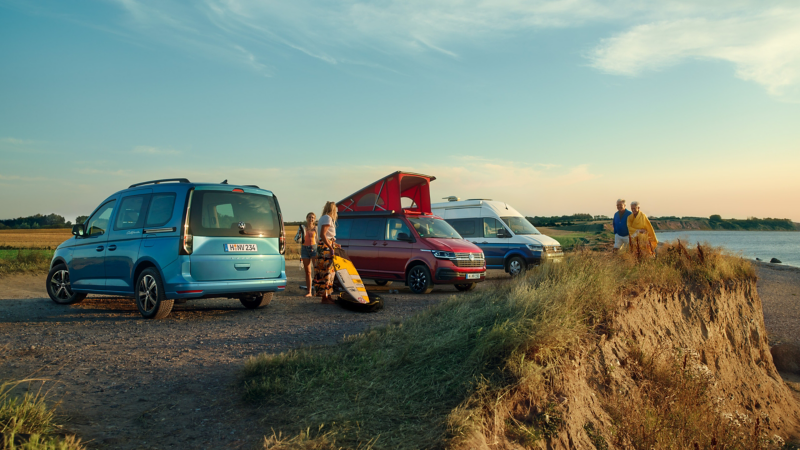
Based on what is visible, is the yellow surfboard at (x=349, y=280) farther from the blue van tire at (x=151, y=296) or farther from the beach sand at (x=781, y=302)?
the beach sand at (x=781, y=302)

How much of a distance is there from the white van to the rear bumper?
933 centimetres

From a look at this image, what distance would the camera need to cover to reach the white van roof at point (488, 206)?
16955mm

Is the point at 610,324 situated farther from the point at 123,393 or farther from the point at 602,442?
the point at 123,393

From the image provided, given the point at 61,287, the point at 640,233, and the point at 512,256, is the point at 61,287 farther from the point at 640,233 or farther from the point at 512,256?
the point at 640,233

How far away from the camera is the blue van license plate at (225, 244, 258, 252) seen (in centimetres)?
830

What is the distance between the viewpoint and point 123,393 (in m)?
4.63

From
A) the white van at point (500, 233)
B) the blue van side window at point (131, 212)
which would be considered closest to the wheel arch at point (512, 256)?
the white van at point (500, 233)

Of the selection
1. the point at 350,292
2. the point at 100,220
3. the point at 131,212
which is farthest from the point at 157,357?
the point at 100,220

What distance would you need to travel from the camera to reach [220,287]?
818cm

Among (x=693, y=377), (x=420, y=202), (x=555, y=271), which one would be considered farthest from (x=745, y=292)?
(x=420, y=202)

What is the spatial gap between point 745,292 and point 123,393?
13.1 m

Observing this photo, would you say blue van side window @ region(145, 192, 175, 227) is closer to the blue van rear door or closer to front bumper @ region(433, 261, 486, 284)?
the blue van rear door

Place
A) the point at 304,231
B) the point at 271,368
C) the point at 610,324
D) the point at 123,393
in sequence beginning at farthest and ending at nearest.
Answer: the point at 304,231 < the point at 610,324 < the point at 271,368 < the point at 123,393

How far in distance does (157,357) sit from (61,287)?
232 inches
